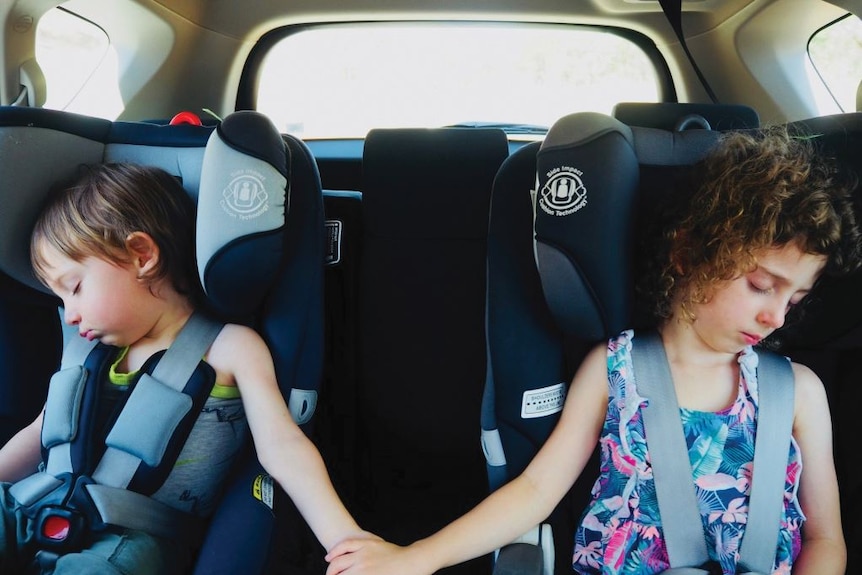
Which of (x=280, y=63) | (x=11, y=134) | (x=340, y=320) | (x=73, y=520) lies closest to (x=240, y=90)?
(x=280, y=63)

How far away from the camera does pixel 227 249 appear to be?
1.25 metres

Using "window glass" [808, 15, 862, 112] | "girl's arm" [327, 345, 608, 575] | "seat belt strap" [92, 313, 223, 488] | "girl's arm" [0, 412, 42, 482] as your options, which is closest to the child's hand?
"girl's arm" [327, 345, 608, 575]

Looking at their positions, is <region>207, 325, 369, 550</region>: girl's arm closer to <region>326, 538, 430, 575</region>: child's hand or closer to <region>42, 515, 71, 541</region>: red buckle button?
<region>326, 538, 430, 575</region>: child's hand

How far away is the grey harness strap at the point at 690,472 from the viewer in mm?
1231

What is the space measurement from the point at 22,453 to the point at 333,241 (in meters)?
0.86

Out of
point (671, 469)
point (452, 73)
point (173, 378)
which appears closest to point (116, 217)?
point (173, 378)

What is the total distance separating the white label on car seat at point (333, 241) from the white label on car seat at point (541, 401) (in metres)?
0.73

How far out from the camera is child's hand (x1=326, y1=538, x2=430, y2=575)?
117 cm

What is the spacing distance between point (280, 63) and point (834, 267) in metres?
2.56

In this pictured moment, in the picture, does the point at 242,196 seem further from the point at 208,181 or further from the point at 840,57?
the point at 840,57

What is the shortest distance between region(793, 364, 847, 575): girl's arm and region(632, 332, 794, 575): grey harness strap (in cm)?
6

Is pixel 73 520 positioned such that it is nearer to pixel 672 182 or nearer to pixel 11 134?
pixel 11 134

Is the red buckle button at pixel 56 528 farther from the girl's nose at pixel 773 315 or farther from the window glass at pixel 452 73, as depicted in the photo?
the window glass at pixel 452 73

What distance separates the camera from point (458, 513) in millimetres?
2178
